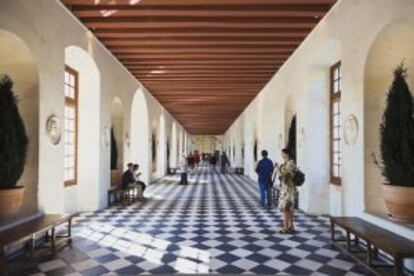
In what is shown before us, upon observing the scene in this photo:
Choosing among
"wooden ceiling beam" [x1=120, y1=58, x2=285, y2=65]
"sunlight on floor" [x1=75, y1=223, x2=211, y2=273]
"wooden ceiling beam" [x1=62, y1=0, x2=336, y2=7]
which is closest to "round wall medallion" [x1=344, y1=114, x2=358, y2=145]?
"wooden ceiling beam" [x1=62, y1=0, x2=336, y2=7]

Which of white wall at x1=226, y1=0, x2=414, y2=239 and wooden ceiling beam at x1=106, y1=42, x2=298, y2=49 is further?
wooden ceiling beam at x1=106, y1=42, x2=298, y2=49

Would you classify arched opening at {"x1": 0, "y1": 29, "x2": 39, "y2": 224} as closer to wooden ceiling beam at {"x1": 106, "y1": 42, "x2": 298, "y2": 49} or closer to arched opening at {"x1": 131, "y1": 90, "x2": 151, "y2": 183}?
wooden ceiling beam at {"x1": 106, "y1": 42, "x2": 298, "y2": 49}

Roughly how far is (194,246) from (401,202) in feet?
8.42

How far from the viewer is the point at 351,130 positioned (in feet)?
16.5

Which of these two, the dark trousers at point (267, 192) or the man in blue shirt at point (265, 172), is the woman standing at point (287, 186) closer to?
the man in blue shirt at point (265, 172)

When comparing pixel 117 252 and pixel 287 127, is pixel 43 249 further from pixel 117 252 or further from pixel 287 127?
pixel 287 127

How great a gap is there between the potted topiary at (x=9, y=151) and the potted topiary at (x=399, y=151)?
13.8ft

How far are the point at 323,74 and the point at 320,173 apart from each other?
202 centimetres

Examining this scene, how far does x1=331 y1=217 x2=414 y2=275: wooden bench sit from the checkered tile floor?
0.36m


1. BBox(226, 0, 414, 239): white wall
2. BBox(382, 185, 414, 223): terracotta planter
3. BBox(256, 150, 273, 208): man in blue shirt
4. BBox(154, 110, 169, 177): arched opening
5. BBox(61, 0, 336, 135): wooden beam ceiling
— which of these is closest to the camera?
BBox(382, 185, 414, 223): terracotta planter

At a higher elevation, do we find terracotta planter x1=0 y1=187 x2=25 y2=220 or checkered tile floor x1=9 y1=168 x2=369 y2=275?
terracotta planter x1=0 y1=187 x2=25 y2=220

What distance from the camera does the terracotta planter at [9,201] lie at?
12.9ft

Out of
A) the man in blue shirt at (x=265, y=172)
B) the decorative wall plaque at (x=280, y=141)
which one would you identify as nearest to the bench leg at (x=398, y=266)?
the man in blue shirt at (x=265, y=172)

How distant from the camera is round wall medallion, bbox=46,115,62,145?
5074mm
